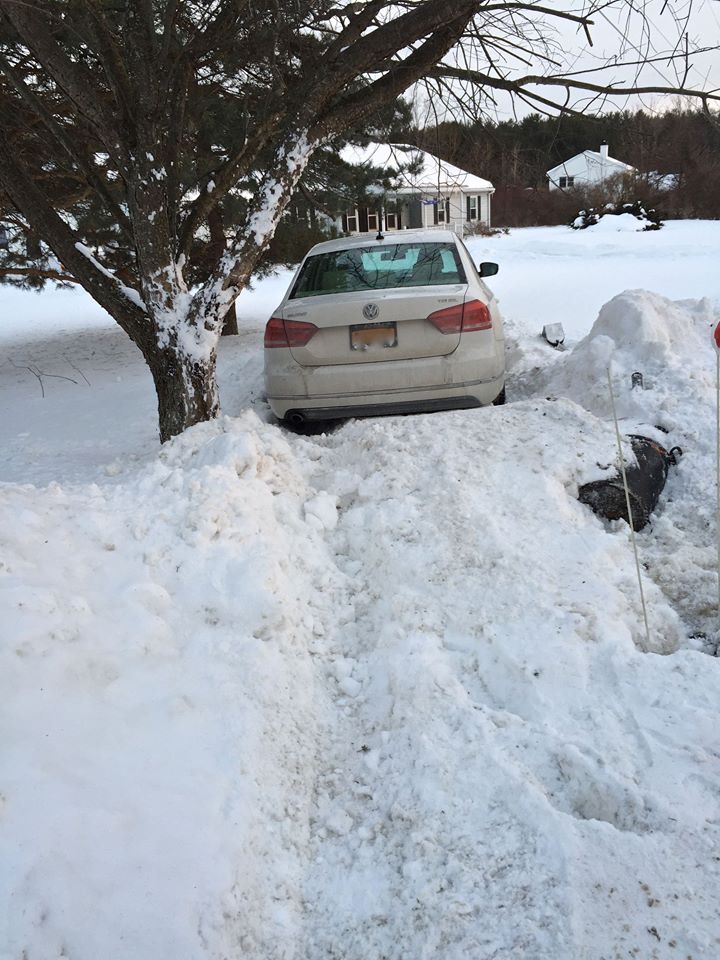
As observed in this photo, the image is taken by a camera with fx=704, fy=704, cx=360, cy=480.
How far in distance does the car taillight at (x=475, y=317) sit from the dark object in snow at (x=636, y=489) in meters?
1.39

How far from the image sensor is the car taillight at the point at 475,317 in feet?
17.4

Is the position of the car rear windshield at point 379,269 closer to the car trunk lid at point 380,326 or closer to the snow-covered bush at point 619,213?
the car trunk lid at point 380,326

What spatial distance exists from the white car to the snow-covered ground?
52 cm

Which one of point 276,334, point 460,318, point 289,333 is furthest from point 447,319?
point 276,334

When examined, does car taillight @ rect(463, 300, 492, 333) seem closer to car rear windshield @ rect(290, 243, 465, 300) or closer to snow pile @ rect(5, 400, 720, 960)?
car rear windshield @ rect(290, 243, 465, 300)

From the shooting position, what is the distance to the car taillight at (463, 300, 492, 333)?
529 cm

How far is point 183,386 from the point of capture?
→ 17.5 feet

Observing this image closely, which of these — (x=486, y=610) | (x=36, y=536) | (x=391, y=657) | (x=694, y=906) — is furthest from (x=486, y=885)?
(x=36, y=536)

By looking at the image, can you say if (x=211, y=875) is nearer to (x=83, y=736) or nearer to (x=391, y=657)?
(x=83, y=736)

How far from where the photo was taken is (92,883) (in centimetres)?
194

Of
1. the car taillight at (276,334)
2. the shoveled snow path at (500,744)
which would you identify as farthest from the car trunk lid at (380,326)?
the shoveled snow path at (500,744)

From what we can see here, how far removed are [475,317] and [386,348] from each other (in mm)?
716

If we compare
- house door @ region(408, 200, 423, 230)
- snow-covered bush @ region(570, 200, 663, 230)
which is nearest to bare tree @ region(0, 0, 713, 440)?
snow-covered bush @ region(570, 200, 663, 230)

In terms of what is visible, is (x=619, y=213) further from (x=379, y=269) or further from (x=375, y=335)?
(x=375, y=335)
